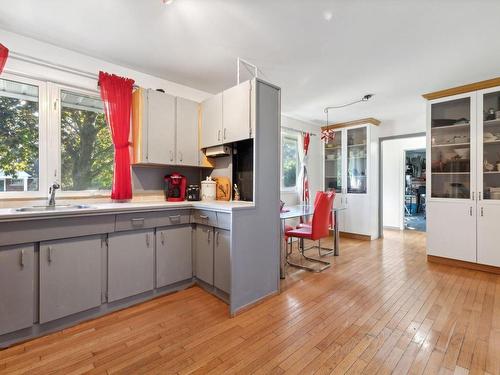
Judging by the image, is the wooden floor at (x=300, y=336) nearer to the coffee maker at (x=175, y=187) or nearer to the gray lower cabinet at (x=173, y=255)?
the gray lower cabinet at (x=173, y=255)

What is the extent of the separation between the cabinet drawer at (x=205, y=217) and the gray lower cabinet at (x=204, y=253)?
0.21 ft

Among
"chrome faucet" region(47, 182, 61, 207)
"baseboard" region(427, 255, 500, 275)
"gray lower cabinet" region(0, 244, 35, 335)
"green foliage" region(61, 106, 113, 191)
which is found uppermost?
"green foliage" region(61, 106, 113, 191)

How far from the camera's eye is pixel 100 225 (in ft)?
6.90

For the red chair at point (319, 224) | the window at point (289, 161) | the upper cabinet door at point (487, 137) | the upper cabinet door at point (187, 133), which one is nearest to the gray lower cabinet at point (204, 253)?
the upper cabinet door at point (187, 133)

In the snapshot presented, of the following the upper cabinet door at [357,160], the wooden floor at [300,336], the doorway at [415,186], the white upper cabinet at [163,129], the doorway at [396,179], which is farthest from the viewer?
the doorway at [415,186]

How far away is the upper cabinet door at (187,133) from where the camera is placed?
9.73ft

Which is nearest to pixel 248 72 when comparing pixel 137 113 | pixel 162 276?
pixel 137 113

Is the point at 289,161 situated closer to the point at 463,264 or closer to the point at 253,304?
the point at 463,264

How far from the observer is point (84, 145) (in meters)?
2.68

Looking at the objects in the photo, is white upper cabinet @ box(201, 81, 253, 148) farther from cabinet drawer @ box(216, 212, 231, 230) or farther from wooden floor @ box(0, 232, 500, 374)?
wooden floor @ box(0, 232, 500, 374)

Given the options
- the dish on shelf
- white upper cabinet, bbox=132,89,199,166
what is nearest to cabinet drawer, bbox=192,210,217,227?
white upper cabinet, bbox=132,89,199,166

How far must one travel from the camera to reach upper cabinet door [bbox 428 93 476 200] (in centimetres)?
335

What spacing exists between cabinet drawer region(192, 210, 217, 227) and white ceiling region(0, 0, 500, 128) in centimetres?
168

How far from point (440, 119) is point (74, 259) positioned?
488 cm
